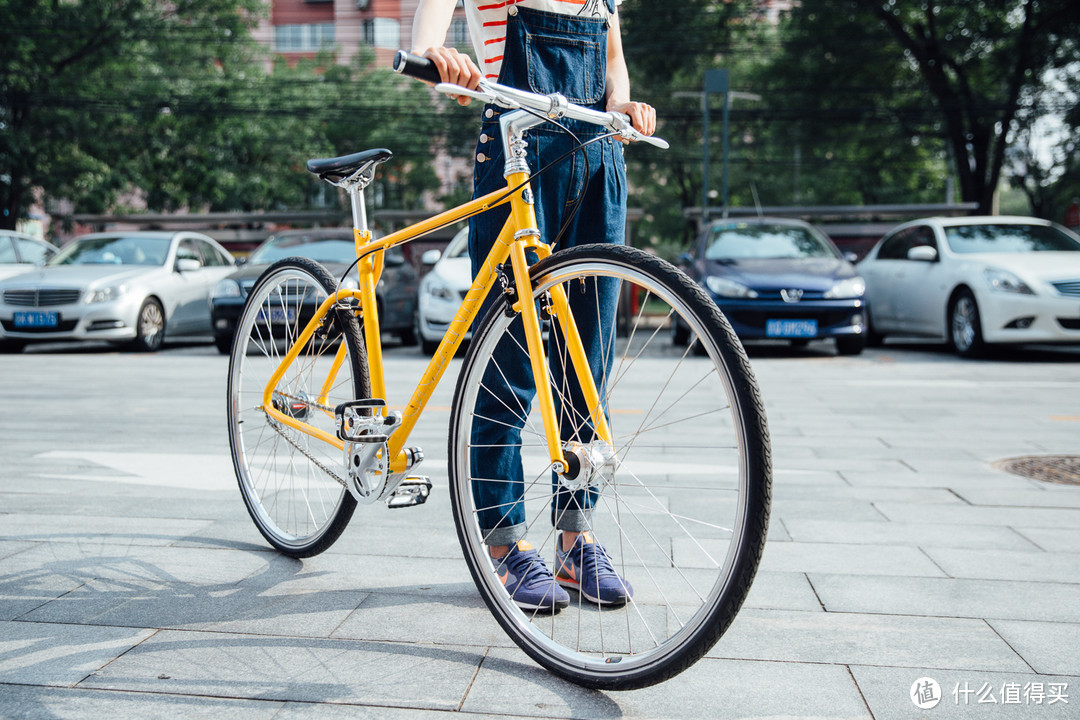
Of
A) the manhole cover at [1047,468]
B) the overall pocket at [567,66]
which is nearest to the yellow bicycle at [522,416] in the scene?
the overall pocket at [567,66]

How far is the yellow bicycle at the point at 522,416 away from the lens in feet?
6.27

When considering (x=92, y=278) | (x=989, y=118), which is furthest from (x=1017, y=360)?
(x=989, y=118)

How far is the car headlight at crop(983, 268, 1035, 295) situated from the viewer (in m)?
9.30

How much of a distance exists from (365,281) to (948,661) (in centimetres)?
174

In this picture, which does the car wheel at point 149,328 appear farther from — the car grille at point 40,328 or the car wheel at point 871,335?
the car wheel at point 871,335

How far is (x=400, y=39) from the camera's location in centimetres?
5294

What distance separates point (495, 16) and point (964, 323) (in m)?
8.58

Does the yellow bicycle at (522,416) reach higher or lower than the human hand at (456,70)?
lower

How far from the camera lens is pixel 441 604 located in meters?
2.60

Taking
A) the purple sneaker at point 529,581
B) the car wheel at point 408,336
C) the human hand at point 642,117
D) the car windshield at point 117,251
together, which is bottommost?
the car wheel at point 408,336

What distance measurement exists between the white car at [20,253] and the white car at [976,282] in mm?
10456

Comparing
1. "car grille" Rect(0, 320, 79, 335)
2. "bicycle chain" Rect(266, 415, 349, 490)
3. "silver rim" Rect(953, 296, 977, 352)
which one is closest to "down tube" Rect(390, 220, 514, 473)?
"bicycle chain" Rect(266, 415, 349, 490)

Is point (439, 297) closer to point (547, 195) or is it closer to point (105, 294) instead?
point (105, 294)

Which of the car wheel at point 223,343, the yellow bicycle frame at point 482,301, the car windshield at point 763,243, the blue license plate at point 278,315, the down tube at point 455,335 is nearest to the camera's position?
the yellow bicycle frame at point 482,301
